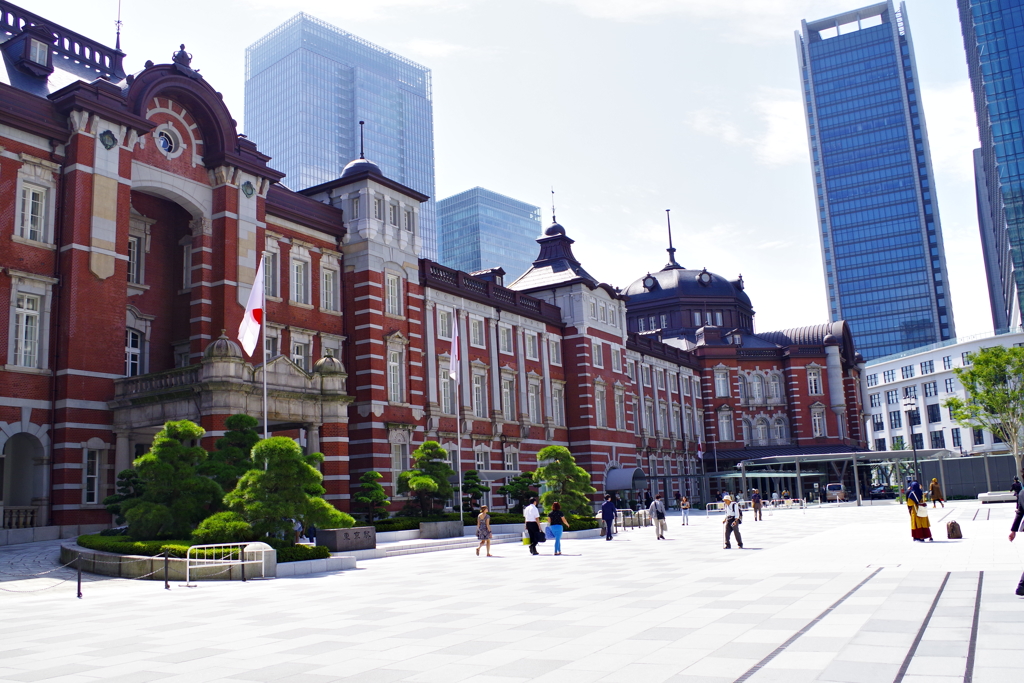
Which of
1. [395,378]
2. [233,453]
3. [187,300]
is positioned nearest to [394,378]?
[395,378]

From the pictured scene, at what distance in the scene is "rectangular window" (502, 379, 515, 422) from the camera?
5078 centimetres

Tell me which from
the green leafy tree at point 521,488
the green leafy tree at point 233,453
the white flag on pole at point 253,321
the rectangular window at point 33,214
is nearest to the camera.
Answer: the green leafy tree at point 233,453

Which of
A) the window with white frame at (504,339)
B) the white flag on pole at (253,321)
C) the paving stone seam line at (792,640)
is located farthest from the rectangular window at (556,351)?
the paving stone seam line at (792,640)

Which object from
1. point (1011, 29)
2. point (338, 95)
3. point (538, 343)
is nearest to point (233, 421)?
point (538, 343)

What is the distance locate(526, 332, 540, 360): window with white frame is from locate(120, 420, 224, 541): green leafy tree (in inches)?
1258

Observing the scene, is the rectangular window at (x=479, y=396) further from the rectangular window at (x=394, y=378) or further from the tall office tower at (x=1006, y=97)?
the tall office tower at (x=1006, y=97)

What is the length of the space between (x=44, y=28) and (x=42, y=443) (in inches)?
584

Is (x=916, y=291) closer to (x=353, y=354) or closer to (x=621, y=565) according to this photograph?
(x=353, y=354)

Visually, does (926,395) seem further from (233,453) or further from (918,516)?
(233,453)

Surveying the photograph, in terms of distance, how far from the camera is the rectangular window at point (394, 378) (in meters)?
40.3

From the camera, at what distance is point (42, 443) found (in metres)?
27.3

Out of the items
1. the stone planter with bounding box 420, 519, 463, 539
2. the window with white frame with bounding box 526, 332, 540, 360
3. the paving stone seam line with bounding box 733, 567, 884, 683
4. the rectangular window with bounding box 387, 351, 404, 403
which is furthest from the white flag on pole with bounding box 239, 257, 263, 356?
the window with white frame with bounding box 526, 332, 540, 360

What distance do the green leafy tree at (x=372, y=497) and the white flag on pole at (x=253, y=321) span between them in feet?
28.5

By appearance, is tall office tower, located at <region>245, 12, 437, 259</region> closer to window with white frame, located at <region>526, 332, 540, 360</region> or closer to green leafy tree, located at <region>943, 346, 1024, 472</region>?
window with white frame, located at <region>526, 332, 540, 360</region>
